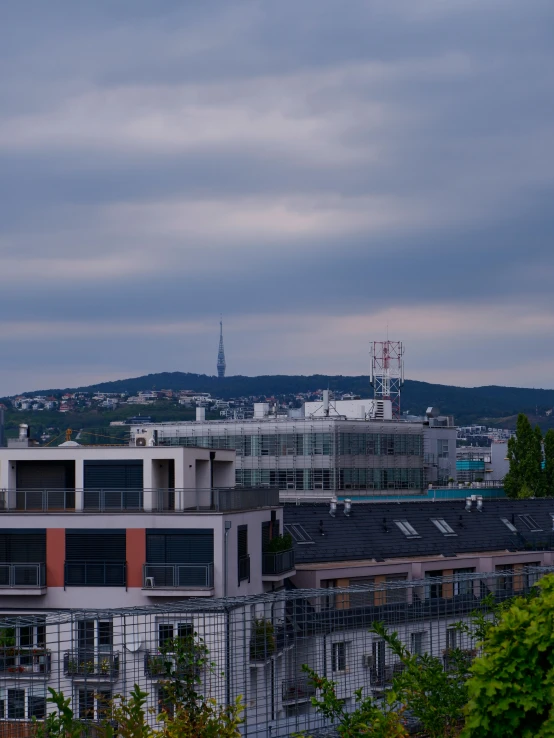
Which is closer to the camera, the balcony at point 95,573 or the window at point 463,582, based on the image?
the window at point 463,582

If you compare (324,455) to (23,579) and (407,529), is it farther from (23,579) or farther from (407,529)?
(23,579)

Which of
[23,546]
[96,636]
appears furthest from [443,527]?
[96,636]

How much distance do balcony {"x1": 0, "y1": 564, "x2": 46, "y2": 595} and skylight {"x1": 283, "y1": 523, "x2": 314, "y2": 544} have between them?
12130 mm

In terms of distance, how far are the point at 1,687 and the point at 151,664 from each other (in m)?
1.52

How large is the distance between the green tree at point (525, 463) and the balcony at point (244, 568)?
191 ft

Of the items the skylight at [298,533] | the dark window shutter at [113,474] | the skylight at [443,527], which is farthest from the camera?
the skylight at [443,527]

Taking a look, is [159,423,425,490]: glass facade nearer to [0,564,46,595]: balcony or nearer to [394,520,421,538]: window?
[394,520,421,538]: window

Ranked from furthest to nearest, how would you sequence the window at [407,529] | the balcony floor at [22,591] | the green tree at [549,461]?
the green tree at [549,461], the window at [407,529], the balcony floor at [22,591]

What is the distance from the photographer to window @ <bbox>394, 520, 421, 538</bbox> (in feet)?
153

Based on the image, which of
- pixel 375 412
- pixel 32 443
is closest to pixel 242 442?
pixel 375 412

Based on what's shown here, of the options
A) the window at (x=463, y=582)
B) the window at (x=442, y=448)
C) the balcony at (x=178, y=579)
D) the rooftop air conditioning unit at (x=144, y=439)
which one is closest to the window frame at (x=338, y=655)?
the window at (x=463, y=582)

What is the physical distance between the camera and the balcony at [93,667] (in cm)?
1129

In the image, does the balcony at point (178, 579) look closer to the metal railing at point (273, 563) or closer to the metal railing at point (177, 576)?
the metal railing at point (177, 576)

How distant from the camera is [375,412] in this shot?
104 m
